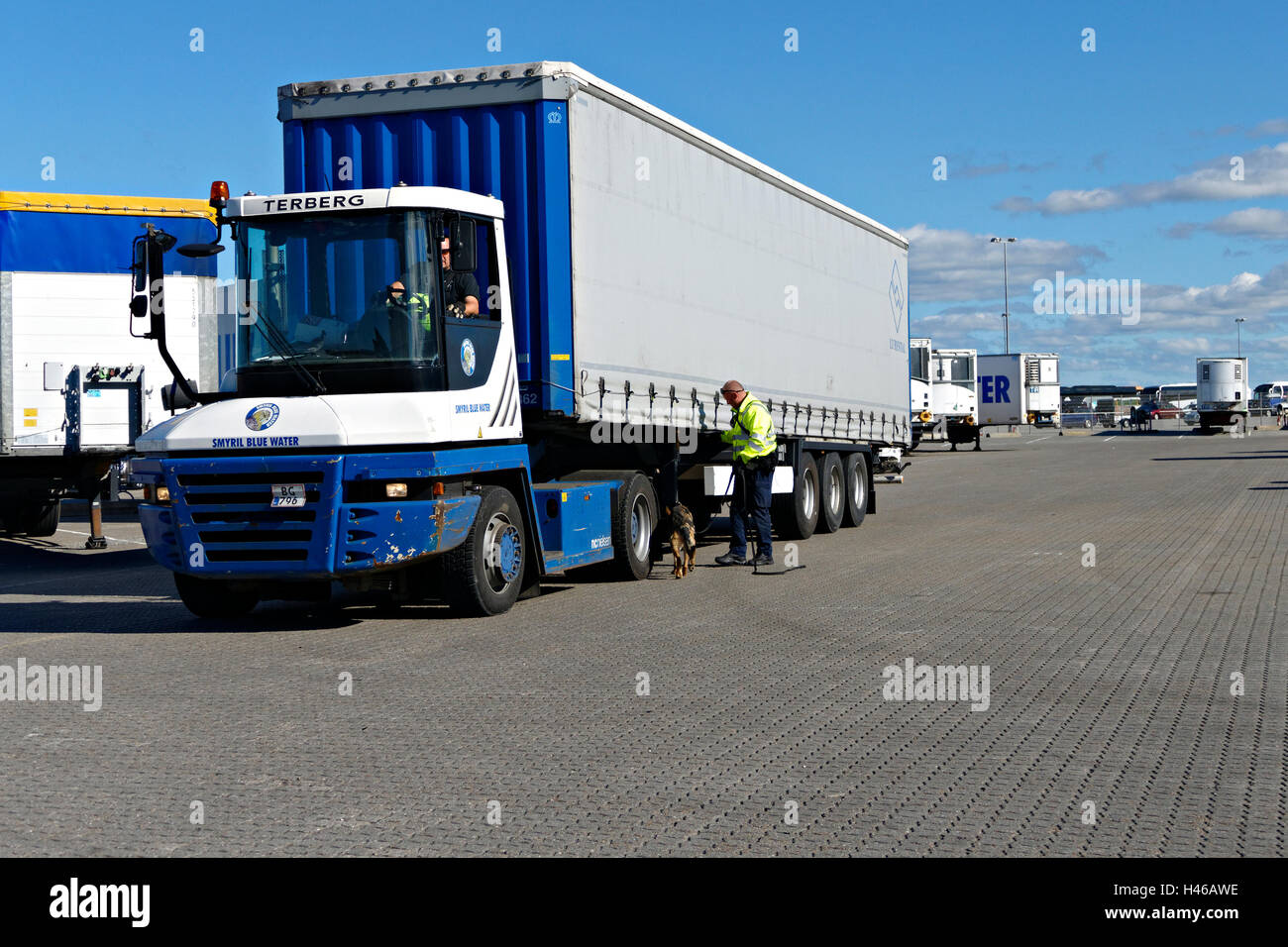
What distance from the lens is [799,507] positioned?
60.5 ft

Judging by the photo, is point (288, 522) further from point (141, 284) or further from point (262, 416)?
point (141, 284)

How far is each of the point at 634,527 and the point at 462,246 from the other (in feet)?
13.6

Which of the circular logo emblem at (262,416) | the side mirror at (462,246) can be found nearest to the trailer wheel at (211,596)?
the circular logo emblem at (262,416)

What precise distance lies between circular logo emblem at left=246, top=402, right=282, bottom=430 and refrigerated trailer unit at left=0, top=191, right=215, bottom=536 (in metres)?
8.05

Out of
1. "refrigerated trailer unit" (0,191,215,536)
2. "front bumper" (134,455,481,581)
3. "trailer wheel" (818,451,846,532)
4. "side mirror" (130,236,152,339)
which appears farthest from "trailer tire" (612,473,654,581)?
"refrigerated trailer unit" (0,191,215,536)

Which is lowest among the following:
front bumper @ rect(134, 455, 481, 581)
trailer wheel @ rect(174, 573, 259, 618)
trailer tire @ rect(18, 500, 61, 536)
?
trailer wheel @ rect(174, 573, 259, 618)

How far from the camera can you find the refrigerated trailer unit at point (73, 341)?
1823 cm

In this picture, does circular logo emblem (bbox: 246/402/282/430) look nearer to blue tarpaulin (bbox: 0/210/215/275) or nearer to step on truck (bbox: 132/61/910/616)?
step on truck (bbox: 132/61/910/616)

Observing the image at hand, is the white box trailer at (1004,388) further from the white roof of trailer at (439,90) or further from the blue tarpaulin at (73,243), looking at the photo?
the white roof of trailer at (439,90)

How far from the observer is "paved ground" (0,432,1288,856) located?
5.52 meters

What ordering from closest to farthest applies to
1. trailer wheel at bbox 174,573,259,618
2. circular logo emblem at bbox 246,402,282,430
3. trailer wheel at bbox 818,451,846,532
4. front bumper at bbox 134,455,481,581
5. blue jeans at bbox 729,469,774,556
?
front bumper at bbox 134,455,481,581
circular logo emblem at bbox 246,402,282,430
trailer wheel at bbox 174,573,259,618
blue jeans at bbox 729,469,774,556
trailer wheel at bbox 818,451,846,532

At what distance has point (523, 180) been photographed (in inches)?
486
